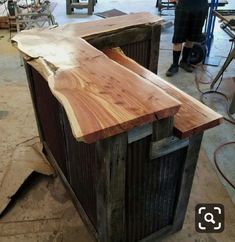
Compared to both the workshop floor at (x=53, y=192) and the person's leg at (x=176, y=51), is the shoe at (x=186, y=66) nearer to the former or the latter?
the person's leg at (x=176, y=51)

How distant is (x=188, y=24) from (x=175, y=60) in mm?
391

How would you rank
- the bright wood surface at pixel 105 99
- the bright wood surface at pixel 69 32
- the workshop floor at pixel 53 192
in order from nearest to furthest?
the bright wood surface at pixel 105 99
the bright wood surface at pixel 69 32
the workshop floor at pixel 53 192

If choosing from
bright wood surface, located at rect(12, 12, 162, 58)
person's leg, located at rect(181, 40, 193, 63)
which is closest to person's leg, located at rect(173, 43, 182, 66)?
person's leg, located at rect(181, 40, 193, 63)

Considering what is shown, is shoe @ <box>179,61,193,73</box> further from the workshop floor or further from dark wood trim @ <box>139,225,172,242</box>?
dark wood trim @ <box>139,225,172,242</box>

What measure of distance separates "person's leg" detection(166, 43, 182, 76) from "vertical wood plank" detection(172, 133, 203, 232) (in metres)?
1.92

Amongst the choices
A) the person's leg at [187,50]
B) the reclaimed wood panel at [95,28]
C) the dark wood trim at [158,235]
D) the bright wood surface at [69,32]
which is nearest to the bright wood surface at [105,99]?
the bright wood surface at [69,32]

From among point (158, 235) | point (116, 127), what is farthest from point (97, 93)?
point (158, 235)

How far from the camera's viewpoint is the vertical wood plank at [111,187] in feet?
3.02

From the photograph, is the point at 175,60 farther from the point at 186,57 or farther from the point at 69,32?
the point at 69,32

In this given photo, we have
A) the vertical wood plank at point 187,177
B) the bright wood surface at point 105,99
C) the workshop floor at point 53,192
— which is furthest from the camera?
the workshop floor at point 53,192

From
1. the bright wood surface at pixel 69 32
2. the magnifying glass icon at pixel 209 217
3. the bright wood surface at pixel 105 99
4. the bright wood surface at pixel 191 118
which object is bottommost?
the magnifying glass icon at pixel 209 217

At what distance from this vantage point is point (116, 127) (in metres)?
0.81

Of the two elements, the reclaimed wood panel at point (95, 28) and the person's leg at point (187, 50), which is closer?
the reclaimed wood panel at point (95, 28)

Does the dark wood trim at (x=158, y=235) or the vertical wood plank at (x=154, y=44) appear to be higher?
the vertical wood plank at (x=154, y=44)
